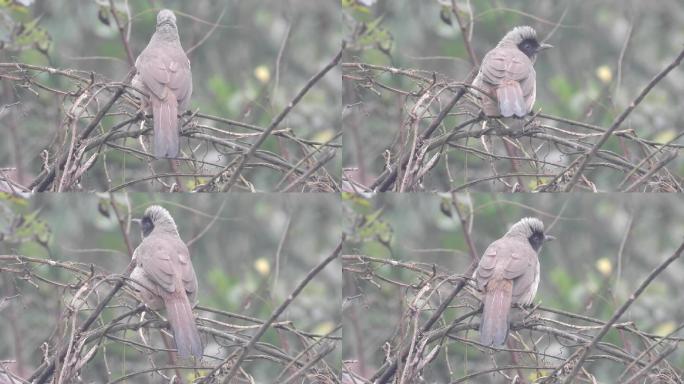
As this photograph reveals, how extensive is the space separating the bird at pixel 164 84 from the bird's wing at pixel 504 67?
1.69m

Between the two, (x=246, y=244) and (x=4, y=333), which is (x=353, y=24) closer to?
(x=246, y=244)

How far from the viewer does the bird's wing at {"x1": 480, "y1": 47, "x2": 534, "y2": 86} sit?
255 inches

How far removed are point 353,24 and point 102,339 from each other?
2317mm

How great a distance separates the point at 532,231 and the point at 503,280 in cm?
70

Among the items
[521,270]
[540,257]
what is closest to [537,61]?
[540,257]

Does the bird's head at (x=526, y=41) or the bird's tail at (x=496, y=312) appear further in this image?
the bird's head at (x=526, y=41)

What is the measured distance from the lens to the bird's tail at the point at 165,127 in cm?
623

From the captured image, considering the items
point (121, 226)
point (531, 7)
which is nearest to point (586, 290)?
point (531, 7)

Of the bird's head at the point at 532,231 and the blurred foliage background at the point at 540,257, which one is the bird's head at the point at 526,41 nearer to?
the blurred foliage background at the point at 540,257

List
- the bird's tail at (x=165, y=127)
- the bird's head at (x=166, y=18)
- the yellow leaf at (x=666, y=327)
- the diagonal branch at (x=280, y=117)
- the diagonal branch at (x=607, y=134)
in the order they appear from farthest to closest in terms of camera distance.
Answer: the bird's head at (x=166, y=18)
the yellow leaf at (x=666, y=327)
the bird's tail at (x=165, y=127)
the diagonal branch at (x=280, y=117)
the diagonal branch at (x=607, y=134)

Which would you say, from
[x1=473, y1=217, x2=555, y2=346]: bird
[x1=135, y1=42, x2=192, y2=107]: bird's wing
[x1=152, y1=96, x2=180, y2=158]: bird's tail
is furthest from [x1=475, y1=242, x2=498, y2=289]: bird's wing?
[x1=135, y1=42, x2=192, y2=107]: bird's wing

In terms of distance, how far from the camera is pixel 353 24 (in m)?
6.86

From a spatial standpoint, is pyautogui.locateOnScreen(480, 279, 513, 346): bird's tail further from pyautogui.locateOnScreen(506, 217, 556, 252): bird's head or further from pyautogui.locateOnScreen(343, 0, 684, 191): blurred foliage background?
pyautogui.locateOnScreen(343, 0, 684, 191): blurred foliage background

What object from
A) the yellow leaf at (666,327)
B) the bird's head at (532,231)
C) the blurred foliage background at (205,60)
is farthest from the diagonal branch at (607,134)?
the blurred foliage background at (205,60)
